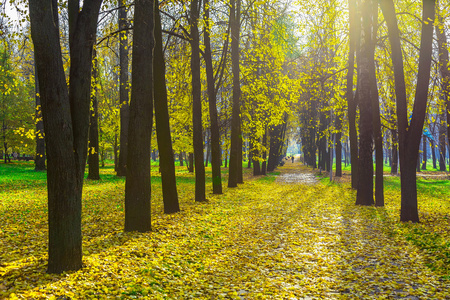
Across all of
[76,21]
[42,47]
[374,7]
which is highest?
[374,7]

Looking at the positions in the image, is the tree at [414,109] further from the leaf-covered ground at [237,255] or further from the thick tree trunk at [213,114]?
the thick tree trunk at [213,114]

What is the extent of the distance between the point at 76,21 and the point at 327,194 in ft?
46.2

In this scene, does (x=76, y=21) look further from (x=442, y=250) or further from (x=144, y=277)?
(x=442, y=250)

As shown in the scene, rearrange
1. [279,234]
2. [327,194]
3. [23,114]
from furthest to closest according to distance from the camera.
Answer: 1. [23,114]
2. [327,194]
3. [279,234]

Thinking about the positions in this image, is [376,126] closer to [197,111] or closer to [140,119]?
[197,111]

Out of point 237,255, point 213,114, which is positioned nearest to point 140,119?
point 237,255

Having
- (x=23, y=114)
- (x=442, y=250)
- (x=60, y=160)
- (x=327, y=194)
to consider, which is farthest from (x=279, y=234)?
(x=23, y=114)

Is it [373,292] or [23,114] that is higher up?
[23,114]

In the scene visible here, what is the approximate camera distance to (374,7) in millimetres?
12867

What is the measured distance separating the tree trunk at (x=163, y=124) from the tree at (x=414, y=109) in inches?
248

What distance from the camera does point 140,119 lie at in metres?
7.61

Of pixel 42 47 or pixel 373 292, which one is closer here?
pixel 42 47

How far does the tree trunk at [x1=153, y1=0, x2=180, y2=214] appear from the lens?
952cm

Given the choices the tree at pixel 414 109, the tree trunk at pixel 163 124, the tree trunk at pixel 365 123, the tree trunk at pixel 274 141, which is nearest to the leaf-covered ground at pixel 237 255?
the tree trunk at pixel 163 124
